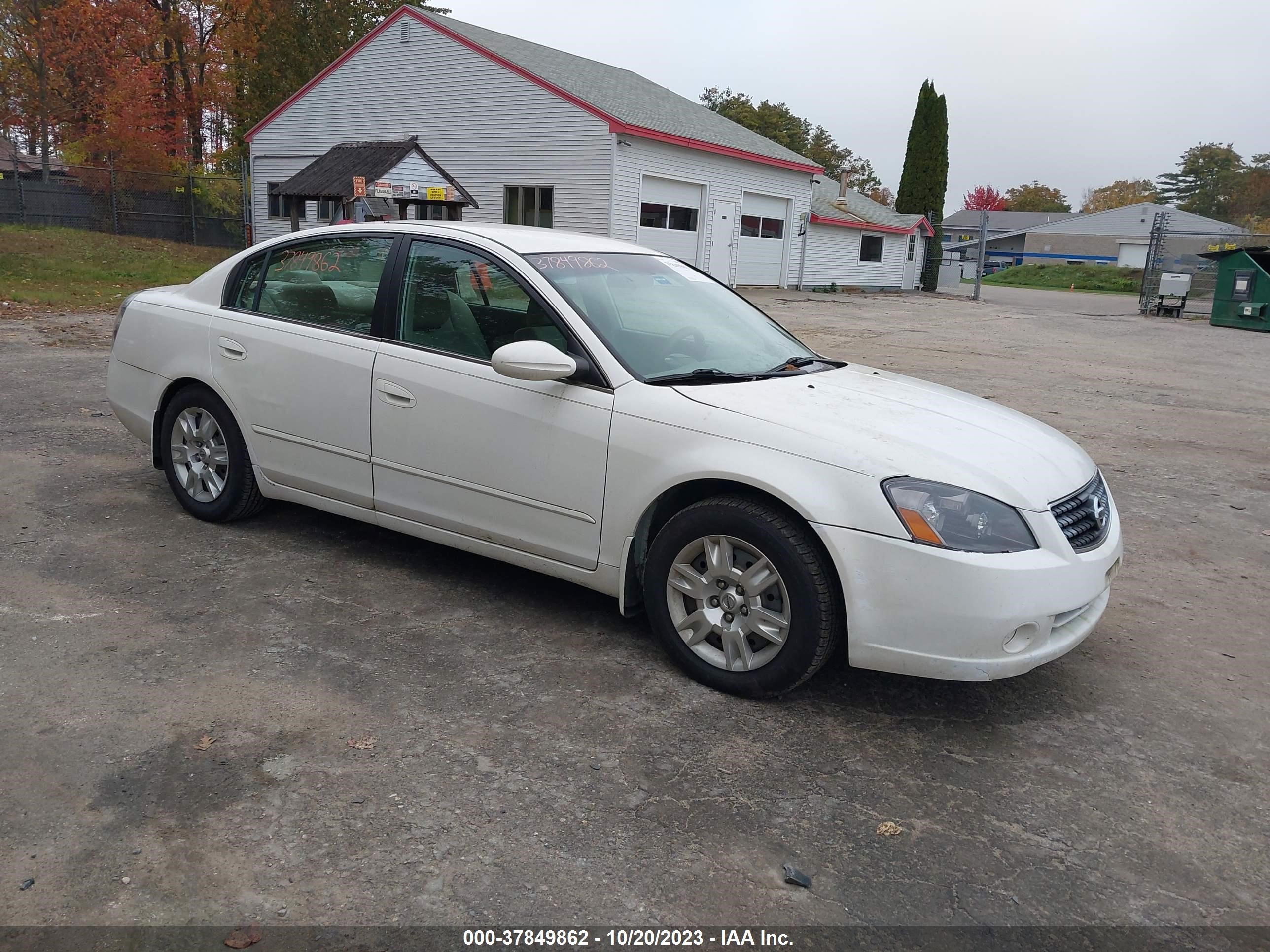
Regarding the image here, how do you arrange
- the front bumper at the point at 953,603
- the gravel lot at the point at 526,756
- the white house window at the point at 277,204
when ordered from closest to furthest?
the gravel lot at the point at 526,756, the front bumper at the point at 953,603, the white house window at the point at 277,204

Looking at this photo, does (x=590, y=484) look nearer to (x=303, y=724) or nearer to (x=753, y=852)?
(x=303, y=724)

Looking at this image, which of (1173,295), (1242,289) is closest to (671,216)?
(1242,289)

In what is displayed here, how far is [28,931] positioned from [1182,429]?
9.88 m

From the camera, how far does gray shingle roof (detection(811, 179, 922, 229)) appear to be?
35062mm

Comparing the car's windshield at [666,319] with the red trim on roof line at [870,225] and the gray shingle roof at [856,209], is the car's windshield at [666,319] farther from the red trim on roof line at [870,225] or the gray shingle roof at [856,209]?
the gray shingle roof at [856,209]

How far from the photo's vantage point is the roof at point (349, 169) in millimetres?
23484

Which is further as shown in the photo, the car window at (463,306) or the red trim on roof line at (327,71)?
the red trim on roof line at (327,71)

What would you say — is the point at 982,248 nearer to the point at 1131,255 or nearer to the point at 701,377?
the point at 701,377

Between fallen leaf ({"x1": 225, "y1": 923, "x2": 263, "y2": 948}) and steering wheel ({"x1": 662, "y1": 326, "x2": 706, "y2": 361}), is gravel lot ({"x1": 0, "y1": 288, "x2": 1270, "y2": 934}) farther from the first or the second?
steering wheel ({"x1": 662, "y1": 326, "x2": 706, "y2": 361})

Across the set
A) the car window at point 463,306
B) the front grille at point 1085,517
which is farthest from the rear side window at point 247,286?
the front grille at point 1085,517

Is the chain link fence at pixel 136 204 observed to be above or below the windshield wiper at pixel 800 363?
above

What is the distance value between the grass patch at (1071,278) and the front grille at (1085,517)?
52.0m

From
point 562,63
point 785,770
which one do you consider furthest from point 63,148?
point 785,770

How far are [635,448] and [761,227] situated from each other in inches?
1102
